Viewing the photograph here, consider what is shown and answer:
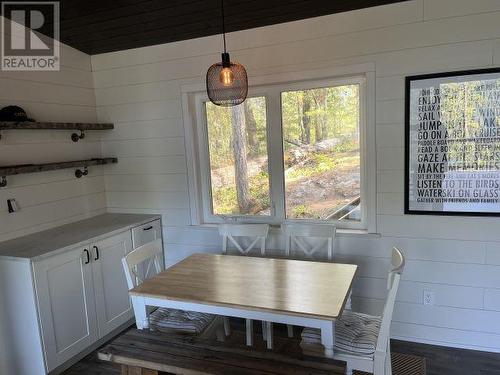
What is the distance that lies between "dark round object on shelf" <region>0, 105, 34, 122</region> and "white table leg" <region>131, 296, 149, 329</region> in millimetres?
1658

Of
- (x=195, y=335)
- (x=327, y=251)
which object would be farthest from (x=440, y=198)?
(x=195, y=335)

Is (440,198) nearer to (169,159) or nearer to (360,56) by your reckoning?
(360,56)

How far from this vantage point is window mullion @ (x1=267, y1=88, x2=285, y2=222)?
3082 mm

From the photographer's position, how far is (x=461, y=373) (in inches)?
95.3

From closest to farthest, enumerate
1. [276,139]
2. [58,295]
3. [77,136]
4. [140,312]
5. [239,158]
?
[140,312] < [58,295] < [276,139] < [239,158] < [77,136]

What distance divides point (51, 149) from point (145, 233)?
107 centimetres

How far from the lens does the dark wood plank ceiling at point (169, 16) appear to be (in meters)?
2.61

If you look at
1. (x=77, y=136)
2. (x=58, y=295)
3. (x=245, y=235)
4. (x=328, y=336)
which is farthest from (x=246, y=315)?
(x=77, y=136)

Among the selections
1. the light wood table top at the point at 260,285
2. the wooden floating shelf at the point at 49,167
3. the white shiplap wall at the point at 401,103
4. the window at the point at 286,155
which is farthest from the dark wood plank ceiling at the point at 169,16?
the light wood table top at the point at 260,285

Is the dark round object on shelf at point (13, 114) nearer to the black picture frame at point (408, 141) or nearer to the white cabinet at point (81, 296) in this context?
the white cabinet at point (81, 296)

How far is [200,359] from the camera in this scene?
5.84 ft

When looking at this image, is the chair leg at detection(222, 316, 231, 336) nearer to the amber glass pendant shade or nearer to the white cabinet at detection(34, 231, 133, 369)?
the white cabinet at detection(34, 231, 133, 369)

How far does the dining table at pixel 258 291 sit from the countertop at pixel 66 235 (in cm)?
83

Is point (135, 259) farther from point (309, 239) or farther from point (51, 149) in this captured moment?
point (51, 149)
